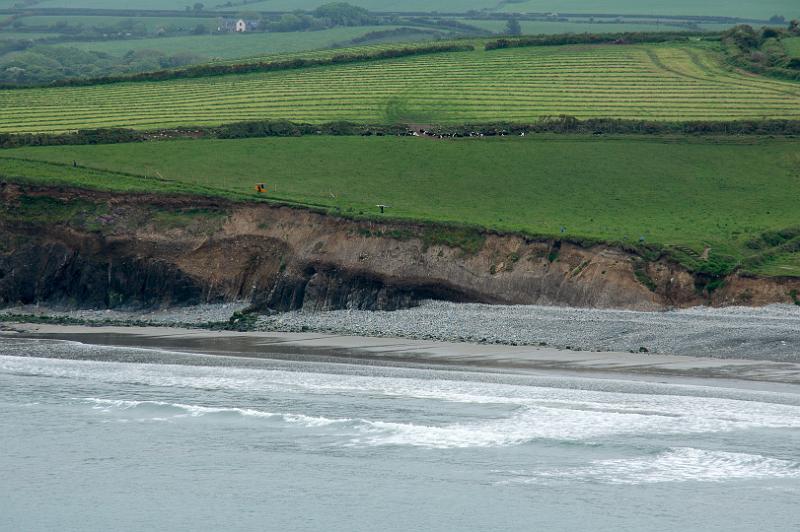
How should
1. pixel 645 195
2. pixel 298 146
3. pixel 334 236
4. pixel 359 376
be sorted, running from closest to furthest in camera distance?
pixel 359 376 → pixel 334 236 → pixel 645 195 → pixel 298 146

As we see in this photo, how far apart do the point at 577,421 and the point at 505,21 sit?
15207cm

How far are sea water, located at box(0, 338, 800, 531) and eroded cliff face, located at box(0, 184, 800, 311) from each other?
29.9 ft

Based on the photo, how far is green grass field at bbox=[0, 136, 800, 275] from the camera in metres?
53.4

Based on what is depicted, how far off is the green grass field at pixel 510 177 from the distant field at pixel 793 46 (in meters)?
21.3

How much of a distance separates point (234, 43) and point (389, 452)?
444 ft

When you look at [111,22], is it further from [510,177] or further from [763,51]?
[510,177]

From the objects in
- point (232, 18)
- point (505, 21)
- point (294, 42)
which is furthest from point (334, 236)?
point (232, 18)

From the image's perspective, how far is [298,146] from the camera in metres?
65.4

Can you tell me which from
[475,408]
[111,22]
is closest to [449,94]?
[475,408]

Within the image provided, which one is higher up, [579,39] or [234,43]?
[579,39]

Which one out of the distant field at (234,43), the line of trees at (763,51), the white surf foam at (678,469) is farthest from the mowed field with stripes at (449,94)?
the distant field at (234,43)

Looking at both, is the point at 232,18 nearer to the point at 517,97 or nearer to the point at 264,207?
the point at 517,97

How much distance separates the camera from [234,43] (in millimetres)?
161750

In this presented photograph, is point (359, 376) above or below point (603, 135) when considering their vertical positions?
below
